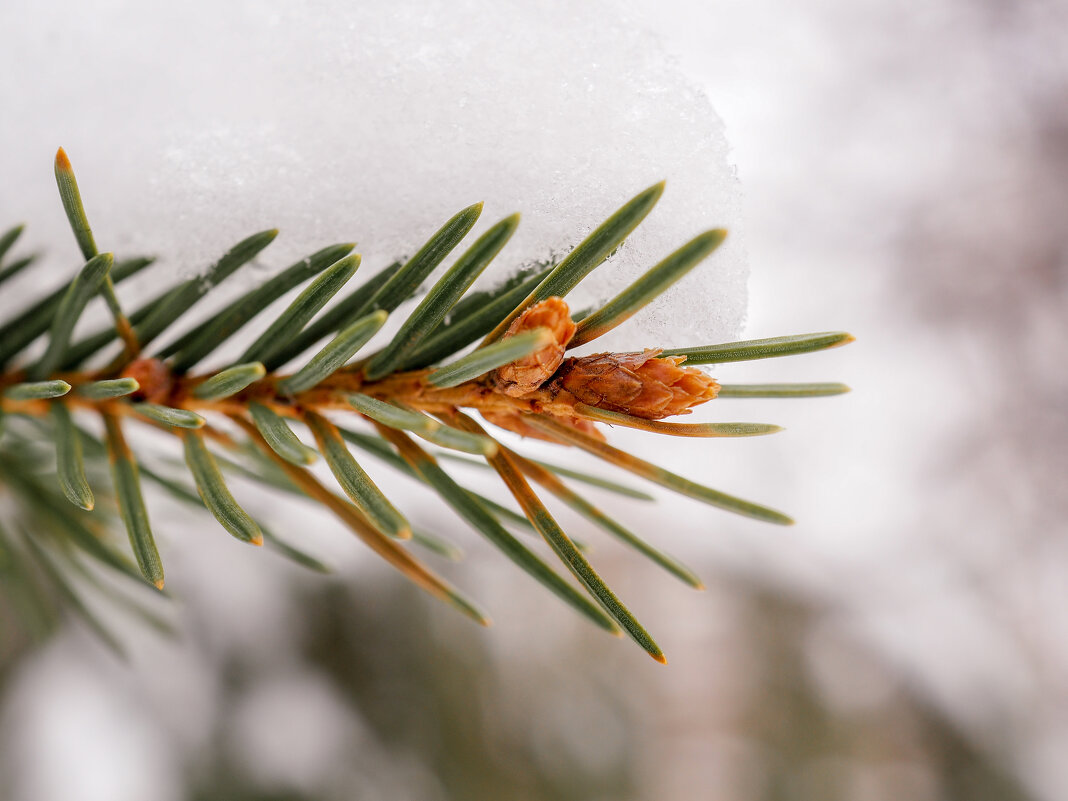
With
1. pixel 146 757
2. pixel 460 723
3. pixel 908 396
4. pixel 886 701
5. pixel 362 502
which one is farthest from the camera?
pixel 886 701

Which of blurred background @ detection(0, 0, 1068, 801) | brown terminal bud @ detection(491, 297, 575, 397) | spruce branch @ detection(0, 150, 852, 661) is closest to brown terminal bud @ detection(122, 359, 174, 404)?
spruce branch @ detection(0, 150, 852, 661)

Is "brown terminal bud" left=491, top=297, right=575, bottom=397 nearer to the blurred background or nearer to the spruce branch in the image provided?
the spruce branch

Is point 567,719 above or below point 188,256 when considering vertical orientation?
below

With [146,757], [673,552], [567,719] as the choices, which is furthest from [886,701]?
[146,757]

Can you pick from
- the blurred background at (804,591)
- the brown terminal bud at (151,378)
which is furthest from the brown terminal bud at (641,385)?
the blurred background at (804,591)

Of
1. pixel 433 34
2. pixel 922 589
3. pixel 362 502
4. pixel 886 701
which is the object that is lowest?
pixel 886 701

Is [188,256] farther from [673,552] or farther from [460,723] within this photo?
[673,552]
